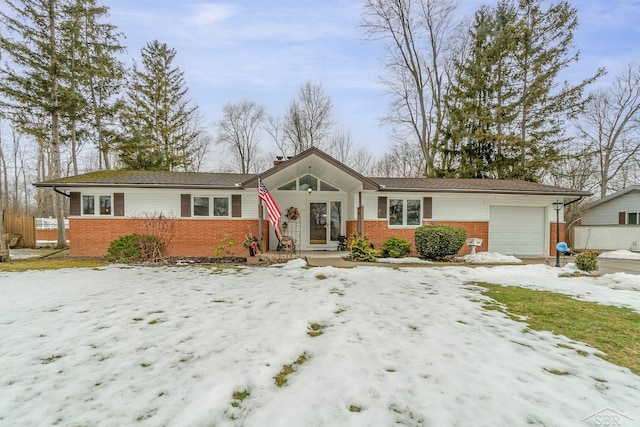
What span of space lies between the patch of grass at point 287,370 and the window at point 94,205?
1101cm

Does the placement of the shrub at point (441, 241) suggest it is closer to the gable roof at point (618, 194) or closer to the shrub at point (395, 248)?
the shrub at point (395, 248)

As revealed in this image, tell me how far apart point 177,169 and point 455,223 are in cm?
1863

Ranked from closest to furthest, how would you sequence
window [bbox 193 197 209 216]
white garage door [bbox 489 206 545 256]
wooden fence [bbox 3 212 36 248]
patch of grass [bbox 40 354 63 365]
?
patch of grass [bbox 40 354 63 365] < window [bbox 193 197 209 216] < white garage door [bbox 489 206 545 256] < wooden fence [bbox 3 212 36 248]

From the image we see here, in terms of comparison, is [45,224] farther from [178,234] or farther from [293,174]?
[293,174]

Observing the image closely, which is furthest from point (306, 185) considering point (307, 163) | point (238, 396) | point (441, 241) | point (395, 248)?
point (238, 396)

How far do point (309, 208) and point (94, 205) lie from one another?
8151 millimetres

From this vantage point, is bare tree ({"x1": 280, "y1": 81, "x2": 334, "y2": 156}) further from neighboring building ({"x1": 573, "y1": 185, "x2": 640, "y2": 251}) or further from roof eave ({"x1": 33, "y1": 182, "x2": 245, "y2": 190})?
neighboring building ({"x1": 573, "y1": 185, "x2": 640, "y2": 251})

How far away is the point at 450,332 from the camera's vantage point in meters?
3.58

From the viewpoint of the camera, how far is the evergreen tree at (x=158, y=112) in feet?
60.2

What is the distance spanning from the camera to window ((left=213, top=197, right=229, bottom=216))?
11062 millimetres

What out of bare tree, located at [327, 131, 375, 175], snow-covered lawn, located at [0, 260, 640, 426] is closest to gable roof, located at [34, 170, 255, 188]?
snow-covered lawn, located at [0, 260, 640, 426]

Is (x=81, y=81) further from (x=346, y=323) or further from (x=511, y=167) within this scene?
(x=511, y=167)

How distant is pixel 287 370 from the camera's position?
271 cm

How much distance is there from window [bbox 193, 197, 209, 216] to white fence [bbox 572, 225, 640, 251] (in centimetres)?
1702
